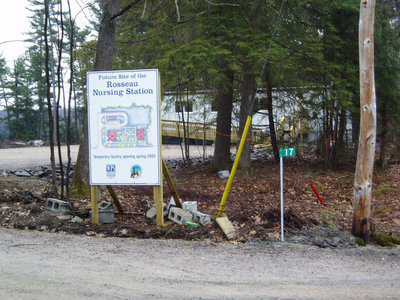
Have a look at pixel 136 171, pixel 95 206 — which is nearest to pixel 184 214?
pixel 136 171

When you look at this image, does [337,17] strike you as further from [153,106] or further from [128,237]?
[128,237]

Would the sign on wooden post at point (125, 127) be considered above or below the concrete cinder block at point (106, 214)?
above

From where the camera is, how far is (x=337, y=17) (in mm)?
14602

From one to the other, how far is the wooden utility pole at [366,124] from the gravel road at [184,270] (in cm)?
65

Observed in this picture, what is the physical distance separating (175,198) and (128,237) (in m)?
1.44

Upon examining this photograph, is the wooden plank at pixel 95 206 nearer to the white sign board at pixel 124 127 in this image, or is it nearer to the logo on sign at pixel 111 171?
the white sign board at pixel 124 127

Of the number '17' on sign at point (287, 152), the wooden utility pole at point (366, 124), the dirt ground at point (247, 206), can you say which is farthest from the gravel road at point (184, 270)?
the number '17' on sign at point (287, 152)

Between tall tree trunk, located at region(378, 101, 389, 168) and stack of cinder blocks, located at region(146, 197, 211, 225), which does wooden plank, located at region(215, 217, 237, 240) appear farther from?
tall tree trunk, located at region(378, 101, 389, 168)

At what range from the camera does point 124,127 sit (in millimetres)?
7598

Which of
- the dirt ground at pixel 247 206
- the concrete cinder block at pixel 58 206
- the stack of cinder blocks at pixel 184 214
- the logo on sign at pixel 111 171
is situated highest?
the logo on sign at pixel 111 171

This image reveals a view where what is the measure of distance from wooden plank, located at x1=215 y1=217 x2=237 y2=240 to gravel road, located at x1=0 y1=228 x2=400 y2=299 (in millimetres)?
318

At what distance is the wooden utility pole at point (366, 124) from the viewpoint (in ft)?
23.2

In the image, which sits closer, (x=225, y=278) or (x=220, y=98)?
(x=225, y=278)

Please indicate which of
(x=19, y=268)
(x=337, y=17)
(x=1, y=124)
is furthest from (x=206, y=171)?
(x=1, y=124)
